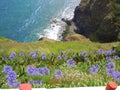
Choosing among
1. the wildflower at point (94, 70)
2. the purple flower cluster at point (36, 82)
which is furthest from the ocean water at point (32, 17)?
the purple flower cluster at point (36, 82)

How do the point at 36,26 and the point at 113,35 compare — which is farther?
the point at 36,26

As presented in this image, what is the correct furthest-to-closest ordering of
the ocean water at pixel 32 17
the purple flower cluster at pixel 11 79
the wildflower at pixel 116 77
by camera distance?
the ocean water at pixel 32 17, the wildflower at pixel 116 77, the purple flower cluster at pixel 11 79

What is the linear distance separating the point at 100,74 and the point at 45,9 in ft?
288

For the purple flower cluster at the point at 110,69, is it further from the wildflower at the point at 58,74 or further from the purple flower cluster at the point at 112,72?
the wildflower at the point at 58,74

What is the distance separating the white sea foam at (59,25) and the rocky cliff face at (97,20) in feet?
13.3

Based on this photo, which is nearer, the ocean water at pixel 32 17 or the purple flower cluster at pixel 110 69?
the purple flower cluster at pixel 110 69

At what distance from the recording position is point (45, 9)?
99.1 meters

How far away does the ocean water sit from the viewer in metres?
84.1

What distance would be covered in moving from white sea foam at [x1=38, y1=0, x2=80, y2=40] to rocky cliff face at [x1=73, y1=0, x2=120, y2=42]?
13.3 feet

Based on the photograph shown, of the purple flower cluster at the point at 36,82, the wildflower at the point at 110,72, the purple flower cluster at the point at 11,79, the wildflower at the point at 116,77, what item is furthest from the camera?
the wildflower at the point at 110,72

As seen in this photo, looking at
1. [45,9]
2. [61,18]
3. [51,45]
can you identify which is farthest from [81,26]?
[51,45]

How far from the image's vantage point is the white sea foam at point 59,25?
81831 mm

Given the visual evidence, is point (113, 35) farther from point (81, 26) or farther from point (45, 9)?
point (45, 9)

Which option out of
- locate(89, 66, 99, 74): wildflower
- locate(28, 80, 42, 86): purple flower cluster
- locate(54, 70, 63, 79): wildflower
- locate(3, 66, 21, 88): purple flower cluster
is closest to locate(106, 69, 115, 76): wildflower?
locate(89, 66, 99, 74): wildflower
